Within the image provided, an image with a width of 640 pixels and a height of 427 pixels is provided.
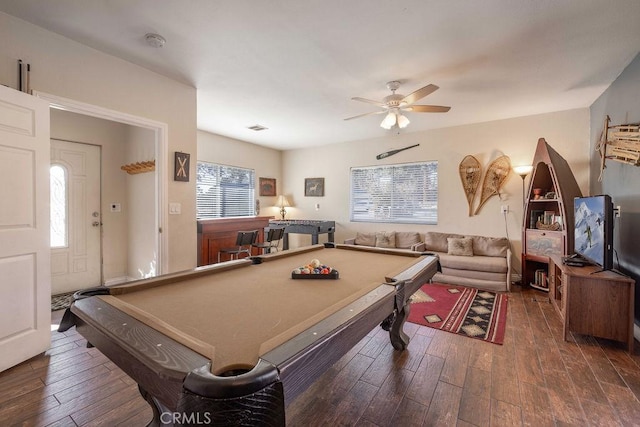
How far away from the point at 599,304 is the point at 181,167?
4136 mm

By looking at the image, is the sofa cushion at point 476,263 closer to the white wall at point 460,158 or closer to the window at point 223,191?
the white wall at point 460,158

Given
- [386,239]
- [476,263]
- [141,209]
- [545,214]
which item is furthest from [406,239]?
[141,209]

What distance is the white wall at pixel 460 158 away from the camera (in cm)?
402

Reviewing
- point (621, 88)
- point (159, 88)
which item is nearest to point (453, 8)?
point (621, 88)

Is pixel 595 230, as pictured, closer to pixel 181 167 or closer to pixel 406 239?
pixel 406 239

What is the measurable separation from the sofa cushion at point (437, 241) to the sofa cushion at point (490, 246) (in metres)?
0.35

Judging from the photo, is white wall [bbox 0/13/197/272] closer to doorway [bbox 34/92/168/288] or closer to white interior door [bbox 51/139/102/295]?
doorway [bbox 34/92/168/288]

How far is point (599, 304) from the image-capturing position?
2.38m

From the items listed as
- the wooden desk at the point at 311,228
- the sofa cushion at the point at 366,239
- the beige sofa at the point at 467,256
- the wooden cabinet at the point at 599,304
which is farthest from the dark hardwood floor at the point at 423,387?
the wooden desk at the point at 311,228

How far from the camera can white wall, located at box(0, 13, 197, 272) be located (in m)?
2.08

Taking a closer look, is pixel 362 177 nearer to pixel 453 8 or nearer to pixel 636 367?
pixel 453 8

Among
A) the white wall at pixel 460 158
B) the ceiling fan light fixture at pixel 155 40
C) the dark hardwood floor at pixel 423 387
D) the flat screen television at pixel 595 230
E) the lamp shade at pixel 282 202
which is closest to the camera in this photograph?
the dark hardwood floor at pixel 423 387

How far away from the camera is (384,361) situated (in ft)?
7.06

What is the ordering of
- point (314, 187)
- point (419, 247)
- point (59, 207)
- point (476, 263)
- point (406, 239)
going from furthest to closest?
point (314, 187) → point (406, 239) → point (419, 247) → point (476, 263) → point (59, 207)
